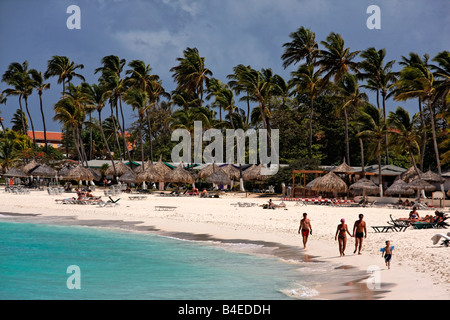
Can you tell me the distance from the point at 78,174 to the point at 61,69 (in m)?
21.2

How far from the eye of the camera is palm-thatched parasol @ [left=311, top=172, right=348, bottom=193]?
31.9m

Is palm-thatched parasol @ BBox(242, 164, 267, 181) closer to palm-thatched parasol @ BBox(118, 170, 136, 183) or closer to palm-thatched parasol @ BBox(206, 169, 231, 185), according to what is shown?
palm-thatched parasol @ BBox(206, 169, 231, 185)

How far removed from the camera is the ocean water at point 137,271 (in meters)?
11.4

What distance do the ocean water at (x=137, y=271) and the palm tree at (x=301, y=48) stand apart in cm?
3226

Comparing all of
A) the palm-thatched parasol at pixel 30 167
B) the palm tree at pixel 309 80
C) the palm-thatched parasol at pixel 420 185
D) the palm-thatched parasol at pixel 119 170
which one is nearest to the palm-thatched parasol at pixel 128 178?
the palm-thatched parasol at pixel 119 170

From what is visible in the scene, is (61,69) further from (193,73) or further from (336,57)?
(336,57)

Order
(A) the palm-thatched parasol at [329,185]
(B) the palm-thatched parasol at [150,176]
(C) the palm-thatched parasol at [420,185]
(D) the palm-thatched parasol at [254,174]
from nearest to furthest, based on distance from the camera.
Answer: (C) the palm-thatched parasol at [420,185]
(A) the palm-thatched parasol at [329,185]
(B) the palm-thatched parasol at [150,176]
(D) the palm-thatched parasol at [254,174]

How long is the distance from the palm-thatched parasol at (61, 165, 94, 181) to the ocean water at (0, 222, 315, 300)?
2104 cm

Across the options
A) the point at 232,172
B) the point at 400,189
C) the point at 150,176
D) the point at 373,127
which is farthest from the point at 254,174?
the point at 400,189

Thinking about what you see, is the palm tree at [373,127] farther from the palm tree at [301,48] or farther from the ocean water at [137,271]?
the ocean water at [137,271]

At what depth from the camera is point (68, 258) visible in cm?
1627

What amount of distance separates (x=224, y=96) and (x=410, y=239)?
3297cm

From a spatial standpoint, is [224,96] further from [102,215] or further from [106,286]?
[106,286]

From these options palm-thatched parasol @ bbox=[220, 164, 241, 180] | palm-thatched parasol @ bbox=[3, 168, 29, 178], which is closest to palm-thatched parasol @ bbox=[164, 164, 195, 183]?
palm-thatched parasol @ bbox=[220, 164, 241, 180]
